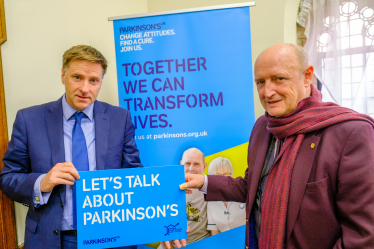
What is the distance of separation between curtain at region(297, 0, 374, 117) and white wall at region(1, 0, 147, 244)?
9.06 feet

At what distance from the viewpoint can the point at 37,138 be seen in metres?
1.50

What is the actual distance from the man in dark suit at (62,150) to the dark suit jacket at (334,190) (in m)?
1.06

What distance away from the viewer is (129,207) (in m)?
1.45

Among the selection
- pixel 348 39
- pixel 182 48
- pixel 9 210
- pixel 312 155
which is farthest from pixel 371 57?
pixel 9 210

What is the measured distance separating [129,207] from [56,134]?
63cm

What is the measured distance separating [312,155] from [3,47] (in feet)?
6.91

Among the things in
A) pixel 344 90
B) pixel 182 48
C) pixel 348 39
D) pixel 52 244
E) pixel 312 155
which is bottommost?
pixel 52 244

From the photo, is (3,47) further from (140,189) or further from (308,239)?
(308,239)

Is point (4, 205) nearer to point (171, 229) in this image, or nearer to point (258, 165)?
point (171, 229)

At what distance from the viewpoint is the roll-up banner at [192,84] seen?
206cm

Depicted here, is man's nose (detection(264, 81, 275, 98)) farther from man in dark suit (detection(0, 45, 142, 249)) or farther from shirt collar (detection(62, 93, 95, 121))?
shirt collar (detection(62, 93, 95, 121))

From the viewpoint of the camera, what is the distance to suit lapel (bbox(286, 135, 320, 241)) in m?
1.20

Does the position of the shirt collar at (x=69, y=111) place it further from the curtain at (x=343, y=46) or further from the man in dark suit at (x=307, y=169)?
the curtain at (x=343, y=46)

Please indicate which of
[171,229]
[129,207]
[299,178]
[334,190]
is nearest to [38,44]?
[129,207]
